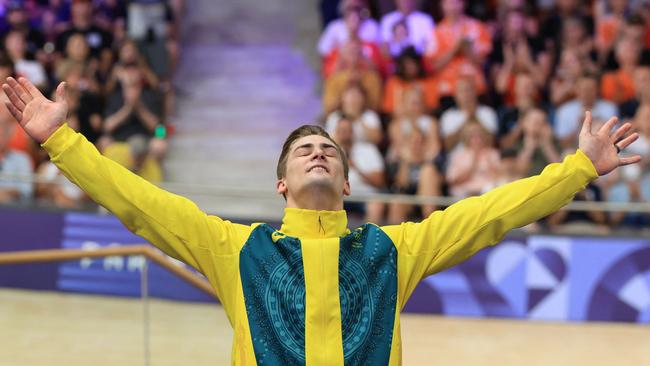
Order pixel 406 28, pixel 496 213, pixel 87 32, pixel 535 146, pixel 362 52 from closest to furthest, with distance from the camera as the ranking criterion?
pixel 496 213
pixel 535 146
pixel 362 52
pixel 406 28
pixel 87 32

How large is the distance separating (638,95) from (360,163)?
8.77 ft

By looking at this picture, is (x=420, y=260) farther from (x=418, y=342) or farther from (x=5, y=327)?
(x=418, y=342)

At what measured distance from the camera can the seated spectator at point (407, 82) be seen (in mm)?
11992

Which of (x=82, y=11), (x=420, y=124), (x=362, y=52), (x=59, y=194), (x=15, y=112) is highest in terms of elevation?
(x=82, y=11)

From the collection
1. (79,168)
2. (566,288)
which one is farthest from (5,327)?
(566,288)

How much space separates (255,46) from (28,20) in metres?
2.49

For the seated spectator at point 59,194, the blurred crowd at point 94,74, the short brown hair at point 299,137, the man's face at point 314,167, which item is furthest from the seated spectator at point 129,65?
the man's face at point 314,167

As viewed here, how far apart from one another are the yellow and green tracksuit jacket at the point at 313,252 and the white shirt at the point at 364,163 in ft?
22.7

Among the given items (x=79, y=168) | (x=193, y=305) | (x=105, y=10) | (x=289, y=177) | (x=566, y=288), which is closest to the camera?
(x=79, y=168)

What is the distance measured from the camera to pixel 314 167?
13.8ft

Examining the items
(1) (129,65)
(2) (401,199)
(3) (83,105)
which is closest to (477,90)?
(2) (401,199)

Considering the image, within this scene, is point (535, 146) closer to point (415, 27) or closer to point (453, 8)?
point (453, 8)

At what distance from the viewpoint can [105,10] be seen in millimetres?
13562

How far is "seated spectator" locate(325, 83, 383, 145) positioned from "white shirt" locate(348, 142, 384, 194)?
11cm
